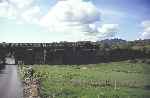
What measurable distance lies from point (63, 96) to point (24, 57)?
312 ft

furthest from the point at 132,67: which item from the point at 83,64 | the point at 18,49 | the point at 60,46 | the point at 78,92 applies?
the point at 78,92

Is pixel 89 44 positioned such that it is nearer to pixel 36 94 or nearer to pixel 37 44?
pixel 37 44

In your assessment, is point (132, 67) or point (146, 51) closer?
point (132, 67)

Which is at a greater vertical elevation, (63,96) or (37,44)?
(37,44)

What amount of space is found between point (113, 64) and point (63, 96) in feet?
326

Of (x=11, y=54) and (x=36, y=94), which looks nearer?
(x=36, y=94)

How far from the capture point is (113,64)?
151625mm

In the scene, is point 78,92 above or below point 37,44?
below

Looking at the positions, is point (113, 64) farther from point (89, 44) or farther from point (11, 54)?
point (11, 54)

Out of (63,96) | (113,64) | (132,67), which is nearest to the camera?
(63,96)

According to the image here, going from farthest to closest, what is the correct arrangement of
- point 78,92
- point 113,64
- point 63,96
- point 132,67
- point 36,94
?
point 113,64 < point 132,67 < point 78,92 < point 63,96 < point 36,94

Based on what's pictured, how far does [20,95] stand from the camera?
5325cm

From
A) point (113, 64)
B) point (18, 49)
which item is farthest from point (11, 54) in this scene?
point (113, 64)

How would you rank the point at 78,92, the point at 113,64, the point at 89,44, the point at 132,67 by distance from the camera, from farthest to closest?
1. the point at 89,44
2. the point at 113,64
3. the point at 132,67
4. the point at 78,92
